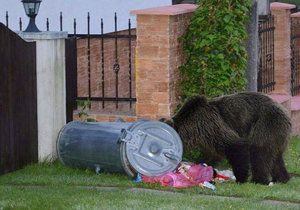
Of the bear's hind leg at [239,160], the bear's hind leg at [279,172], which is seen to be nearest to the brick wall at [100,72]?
the bear's hind leg at [279,172]

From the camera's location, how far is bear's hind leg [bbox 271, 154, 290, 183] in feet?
40.3

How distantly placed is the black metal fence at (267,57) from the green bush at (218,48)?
3274 mm

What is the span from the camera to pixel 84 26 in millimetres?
18125

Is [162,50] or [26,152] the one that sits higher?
[162,50]

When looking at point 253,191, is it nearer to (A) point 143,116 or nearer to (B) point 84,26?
(A) point 143,116

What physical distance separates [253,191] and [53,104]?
2.98 meters

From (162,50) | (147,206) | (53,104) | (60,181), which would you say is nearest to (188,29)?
(162,50)

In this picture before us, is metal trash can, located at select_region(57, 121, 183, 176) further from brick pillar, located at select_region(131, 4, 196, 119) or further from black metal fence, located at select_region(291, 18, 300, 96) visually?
black metal fence, located at select_region(291, 18, 300, 96)

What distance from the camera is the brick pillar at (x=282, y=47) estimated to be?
17.0 m

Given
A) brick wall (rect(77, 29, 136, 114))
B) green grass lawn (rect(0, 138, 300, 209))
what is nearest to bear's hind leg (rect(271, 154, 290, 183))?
green grass lawn (rect(0, 138, 300, 209))

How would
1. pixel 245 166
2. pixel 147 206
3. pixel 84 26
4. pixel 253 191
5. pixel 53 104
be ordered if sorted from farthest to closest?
pixel 84 26 < pixel 53 104 < pixel 245 166 < pixel 253 191 < pixel 147 206

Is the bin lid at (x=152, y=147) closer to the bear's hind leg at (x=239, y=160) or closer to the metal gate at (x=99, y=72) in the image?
the bear's hind leg at (x=239, y=160)

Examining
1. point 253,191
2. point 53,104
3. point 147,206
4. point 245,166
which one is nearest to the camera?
point 147,206

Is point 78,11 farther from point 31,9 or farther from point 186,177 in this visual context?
point 186,177
